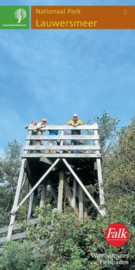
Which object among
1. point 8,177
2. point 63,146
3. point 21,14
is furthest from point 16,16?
point 8,177

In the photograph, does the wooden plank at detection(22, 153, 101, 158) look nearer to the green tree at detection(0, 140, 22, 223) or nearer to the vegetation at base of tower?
the vegetation at base of tower

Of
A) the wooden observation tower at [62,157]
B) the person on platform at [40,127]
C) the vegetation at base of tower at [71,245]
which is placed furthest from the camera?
the person on platform at [40,127]

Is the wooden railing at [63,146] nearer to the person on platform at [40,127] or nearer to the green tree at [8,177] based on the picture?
the person on platform at [40,127]

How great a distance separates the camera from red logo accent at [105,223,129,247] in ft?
21.5

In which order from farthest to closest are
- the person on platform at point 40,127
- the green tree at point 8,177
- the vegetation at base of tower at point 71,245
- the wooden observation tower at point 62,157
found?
the green tree at point 8,177 → the person on platform at point 40,127 → the wooden observation tower at point 62,157 → the vegetation at base of tower at point 71,245

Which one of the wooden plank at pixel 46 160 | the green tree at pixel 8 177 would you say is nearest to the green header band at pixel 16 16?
the wooden plank at pixel 46 160

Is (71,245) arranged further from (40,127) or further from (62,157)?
(40,127)

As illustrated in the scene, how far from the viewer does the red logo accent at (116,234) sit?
655cm

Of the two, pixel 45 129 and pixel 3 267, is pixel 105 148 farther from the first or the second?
pixel 3 267

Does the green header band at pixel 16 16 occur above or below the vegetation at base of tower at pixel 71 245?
above

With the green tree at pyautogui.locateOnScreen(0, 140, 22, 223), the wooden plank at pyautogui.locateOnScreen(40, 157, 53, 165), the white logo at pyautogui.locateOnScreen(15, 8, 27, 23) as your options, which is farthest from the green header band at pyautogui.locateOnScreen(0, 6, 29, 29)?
the green tree at pyautogui.locateOnScreen(0, 140, 22, 223)

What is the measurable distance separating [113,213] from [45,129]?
4818 millimetres

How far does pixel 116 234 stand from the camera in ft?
21.6

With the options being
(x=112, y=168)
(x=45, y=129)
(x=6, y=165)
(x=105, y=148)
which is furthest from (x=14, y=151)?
(x=112, y=168)
